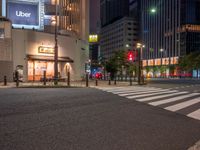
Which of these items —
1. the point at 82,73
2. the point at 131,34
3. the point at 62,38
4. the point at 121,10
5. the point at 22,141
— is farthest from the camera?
the point at 121,10

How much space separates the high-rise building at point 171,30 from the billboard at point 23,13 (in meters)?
65.6

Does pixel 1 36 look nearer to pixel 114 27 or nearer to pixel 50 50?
pixel 50 50

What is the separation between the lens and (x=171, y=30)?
125m

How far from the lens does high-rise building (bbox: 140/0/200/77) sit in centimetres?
11550

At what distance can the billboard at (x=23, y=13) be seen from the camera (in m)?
40.5

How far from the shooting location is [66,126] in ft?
22.3

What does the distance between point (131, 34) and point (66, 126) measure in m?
153

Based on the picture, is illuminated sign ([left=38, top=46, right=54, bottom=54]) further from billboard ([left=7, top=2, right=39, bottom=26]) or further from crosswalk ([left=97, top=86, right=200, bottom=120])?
crosswalk ([left=97, top=86, right=200, bottom=120])

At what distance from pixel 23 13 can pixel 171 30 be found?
3648 inches

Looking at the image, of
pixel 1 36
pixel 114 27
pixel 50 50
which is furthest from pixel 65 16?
pixel 114 27

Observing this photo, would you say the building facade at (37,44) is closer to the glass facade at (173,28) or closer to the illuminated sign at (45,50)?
the illuminated sign at (45,50)

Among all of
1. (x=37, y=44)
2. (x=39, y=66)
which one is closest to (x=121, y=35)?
(x=39, y=66)

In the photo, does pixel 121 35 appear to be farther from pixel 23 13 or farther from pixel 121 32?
pixel 23 13

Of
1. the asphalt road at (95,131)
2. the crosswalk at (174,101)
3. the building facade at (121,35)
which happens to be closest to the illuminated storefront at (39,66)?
the crosswalk at (174,101)
